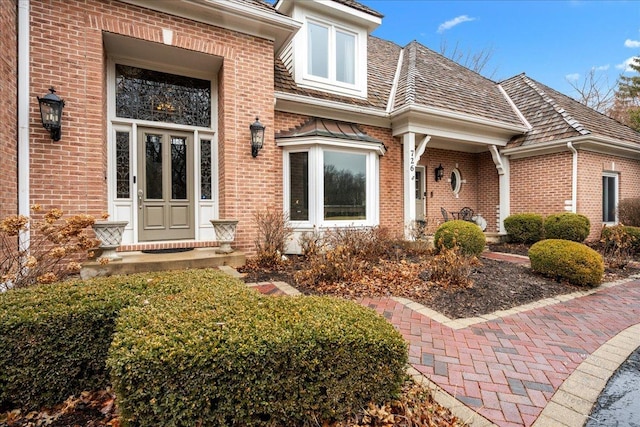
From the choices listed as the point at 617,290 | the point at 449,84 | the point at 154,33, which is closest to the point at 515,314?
the point at 617,290

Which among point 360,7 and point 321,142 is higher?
point 360,7

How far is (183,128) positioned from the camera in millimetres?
6344

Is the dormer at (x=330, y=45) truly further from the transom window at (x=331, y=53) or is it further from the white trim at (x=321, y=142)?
the white trim at (x=321, y=142)

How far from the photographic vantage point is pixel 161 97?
6.23 meters

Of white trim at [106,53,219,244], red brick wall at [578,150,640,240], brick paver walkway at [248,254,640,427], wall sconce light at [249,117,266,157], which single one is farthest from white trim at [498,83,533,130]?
white trim at [106,53,219,244]

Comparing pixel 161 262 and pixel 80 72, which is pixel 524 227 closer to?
pixel 161 262

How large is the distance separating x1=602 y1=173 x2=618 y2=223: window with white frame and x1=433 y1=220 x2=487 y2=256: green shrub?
6431mm

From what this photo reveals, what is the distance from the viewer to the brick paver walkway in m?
2.26

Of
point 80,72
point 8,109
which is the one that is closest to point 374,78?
point 80,72

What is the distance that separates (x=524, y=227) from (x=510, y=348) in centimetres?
784

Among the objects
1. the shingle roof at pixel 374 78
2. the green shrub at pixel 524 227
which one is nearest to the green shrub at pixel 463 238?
the green shrub at pixel 524 227

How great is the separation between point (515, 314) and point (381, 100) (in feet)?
21.7

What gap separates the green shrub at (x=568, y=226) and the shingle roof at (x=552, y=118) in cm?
238

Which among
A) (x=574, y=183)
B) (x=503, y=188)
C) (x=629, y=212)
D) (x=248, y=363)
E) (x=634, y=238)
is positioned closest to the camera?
(x=248, y=363)
